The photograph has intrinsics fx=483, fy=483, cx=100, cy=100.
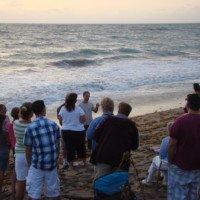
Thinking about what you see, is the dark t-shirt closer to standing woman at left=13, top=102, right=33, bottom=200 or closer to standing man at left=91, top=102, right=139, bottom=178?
standing man at left=91, top=102, right=139, bottom=178

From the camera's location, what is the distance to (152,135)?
472 inches

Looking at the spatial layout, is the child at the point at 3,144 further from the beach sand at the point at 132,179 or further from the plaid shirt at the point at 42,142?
the plaid shirt at the point at 42,142

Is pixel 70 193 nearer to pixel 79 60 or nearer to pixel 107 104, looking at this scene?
pixel 107 104

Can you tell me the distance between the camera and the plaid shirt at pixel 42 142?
5973 mm

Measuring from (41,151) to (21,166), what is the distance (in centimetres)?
80

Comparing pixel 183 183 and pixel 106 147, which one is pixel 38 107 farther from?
pixel 183 183

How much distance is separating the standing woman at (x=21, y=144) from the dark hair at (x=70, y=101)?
5.99 ft

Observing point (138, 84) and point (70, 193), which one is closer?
point (70, 193)

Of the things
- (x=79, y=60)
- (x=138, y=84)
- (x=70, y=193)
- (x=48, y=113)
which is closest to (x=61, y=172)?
(x=70, y=193)

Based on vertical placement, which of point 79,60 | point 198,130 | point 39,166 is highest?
point 198,130

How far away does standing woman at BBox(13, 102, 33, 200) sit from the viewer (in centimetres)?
651

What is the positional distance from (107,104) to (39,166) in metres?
1.26

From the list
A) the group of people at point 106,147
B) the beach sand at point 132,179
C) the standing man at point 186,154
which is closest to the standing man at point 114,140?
the group of people at point 106,147

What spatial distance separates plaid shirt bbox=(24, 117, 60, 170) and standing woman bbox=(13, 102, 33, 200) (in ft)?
1.59
